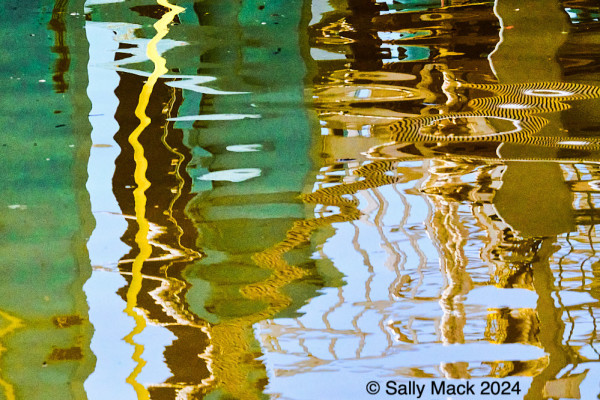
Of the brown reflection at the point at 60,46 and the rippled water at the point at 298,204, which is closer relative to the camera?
the rippled water at the point at 298,204


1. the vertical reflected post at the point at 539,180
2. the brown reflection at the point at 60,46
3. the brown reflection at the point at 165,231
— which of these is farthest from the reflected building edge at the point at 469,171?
the brown reflection at the point at 60,46

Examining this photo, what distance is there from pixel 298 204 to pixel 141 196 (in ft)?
0.98

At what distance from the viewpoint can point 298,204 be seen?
4.58ft

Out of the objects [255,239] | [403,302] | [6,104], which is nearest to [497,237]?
[403,302]

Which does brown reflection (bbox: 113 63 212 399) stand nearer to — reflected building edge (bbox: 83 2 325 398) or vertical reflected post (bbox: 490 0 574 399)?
reflected building edge (bbox: 83 2 325 398)

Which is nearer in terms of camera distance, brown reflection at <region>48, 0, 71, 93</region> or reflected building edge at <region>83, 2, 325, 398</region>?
reflected building edge at <region>83, 2, 325, 398</region>

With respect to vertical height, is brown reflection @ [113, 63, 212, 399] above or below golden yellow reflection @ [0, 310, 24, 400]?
above

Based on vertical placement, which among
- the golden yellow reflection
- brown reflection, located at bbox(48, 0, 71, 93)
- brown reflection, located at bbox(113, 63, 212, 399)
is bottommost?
the golden yellow reflection

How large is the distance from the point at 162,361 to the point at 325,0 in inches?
71.7

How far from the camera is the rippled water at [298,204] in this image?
3.19ft

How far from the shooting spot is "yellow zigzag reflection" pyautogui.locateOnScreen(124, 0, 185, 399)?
A: 3.23 ft

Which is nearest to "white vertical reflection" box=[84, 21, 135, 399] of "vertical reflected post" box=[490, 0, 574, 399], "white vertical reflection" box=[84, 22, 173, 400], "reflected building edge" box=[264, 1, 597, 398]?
"white vertical reflection" box=[84, 22, 173, 400]

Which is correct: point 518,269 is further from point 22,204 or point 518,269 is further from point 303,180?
point 22,204

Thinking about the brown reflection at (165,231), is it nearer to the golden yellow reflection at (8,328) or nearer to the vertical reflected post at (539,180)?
the golden yellow reflection at (8,328)
